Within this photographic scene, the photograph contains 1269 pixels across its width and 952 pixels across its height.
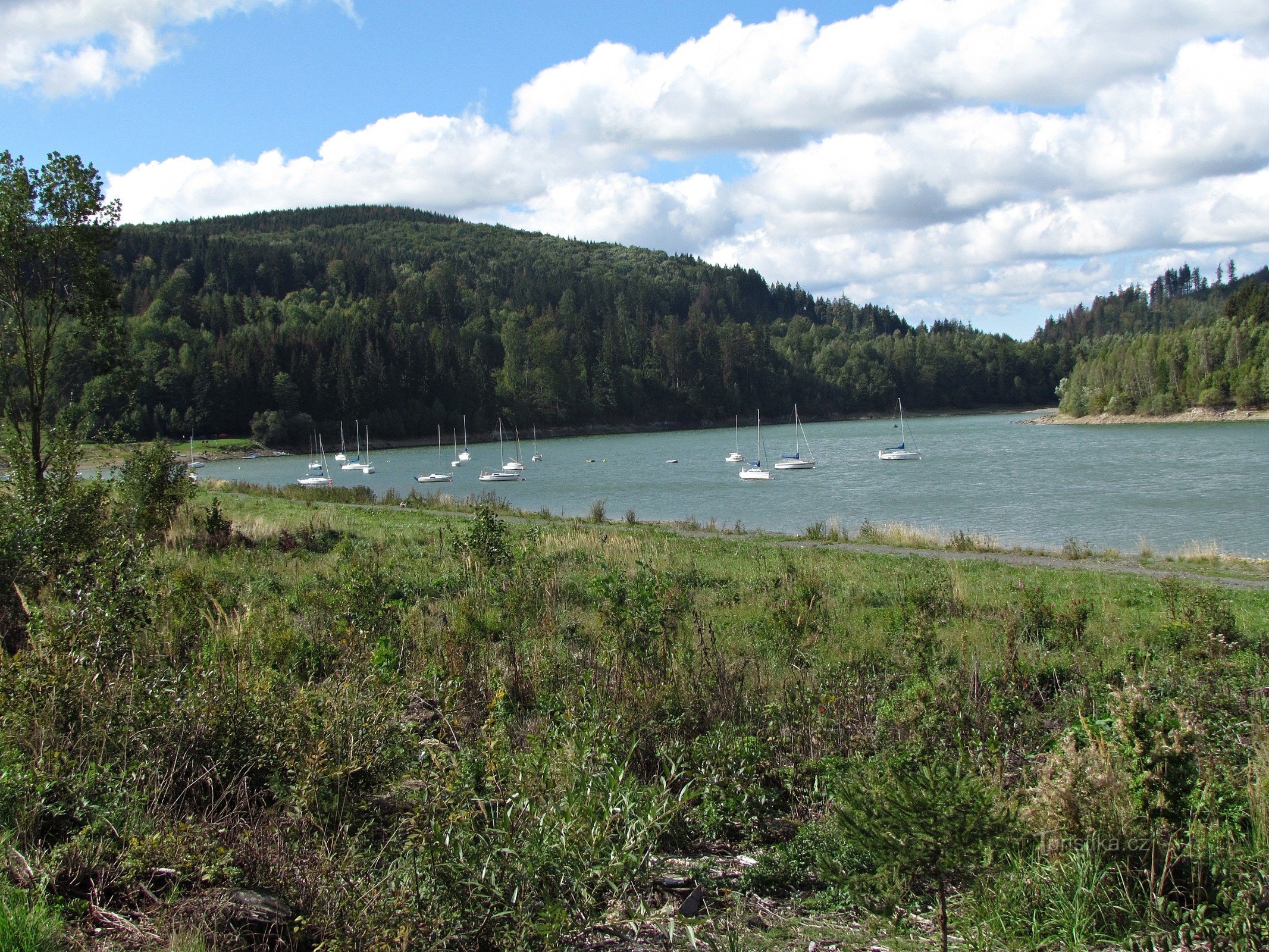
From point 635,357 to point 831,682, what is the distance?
517 feet

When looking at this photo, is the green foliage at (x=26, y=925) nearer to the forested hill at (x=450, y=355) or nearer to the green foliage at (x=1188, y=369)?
the forested hill at (x=450, y=355)

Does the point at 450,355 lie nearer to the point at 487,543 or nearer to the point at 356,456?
the point at 356,456

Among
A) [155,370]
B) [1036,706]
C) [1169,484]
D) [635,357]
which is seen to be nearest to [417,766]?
[1036,706]

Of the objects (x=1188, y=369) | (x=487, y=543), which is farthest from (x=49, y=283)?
(x=1188, y=369)

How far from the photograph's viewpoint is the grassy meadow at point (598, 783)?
13.9ft

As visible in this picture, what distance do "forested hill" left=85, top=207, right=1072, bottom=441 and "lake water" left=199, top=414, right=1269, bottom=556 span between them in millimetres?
13205

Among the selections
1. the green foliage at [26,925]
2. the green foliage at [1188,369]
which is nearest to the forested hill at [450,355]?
the green foliage at [1188,369]

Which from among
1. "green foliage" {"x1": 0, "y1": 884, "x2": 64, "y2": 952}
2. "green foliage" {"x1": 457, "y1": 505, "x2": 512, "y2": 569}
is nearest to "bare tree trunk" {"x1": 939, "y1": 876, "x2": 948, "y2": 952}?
"green foliage" {"x1": 0, "y1": 884, "x2": 64, "y2": 952}

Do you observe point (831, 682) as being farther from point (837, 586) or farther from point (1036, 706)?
point (837, 586)

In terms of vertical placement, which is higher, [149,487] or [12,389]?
[12,389]

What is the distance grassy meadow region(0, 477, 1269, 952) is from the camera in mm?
4227

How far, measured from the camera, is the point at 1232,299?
4993 inches

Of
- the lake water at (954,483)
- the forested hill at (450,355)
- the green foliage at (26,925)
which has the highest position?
the forested hill at (450,355)

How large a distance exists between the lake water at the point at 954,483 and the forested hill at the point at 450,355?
1321cm
